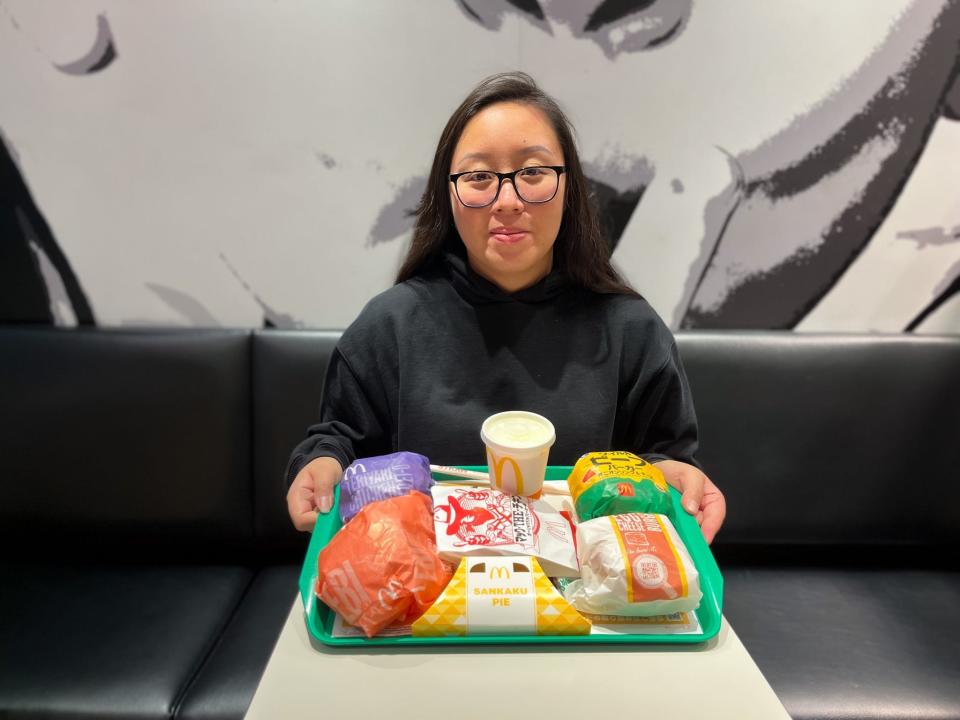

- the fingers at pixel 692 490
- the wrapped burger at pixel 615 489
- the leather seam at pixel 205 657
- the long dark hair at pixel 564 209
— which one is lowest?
the leather seam at pixel 205 657

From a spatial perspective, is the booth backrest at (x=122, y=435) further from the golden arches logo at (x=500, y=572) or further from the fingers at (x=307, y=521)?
the golden arches logo at (x=500, y=572)

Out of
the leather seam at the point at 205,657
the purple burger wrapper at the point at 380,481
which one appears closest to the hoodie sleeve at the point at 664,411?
the purple burger wrapper at the point at 380,481

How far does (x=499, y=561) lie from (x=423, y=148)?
1339 millimetres

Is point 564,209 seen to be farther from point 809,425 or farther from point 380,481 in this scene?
point 809,425

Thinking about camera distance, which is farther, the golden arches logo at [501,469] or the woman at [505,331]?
the woman at [505,331]

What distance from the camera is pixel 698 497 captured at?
1.04 metres

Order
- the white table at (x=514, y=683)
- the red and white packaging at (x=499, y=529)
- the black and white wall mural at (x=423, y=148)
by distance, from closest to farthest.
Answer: the white table at (x=514, y=683) < the red and white packaging at (x=499, y=529) < the black and white wall mural at (x=423, y=148)

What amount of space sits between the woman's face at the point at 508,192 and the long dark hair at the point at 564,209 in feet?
0.09

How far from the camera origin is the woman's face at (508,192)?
116cm

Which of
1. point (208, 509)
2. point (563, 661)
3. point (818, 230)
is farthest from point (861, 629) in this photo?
point (208, 509)

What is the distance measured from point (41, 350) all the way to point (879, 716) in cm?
245

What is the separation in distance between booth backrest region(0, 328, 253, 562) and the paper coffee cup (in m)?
1.14

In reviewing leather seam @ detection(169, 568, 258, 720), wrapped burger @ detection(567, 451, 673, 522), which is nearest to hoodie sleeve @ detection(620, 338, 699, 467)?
wrapped burger @ detection(567, 451, 673, 522)

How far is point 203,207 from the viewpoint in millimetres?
1798
